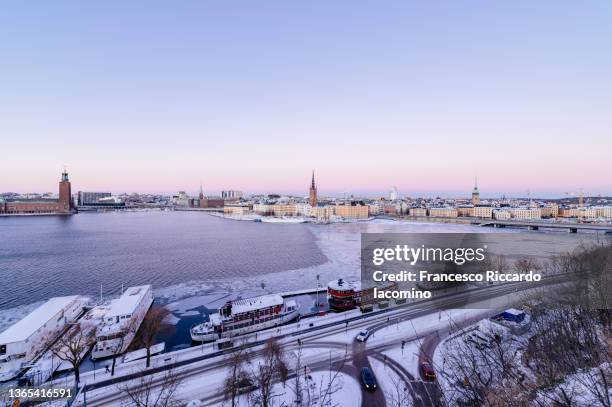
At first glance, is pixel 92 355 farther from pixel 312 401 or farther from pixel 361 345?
pixel 361 345

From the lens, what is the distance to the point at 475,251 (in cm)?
1234

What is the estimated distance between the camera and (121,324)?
9.55m

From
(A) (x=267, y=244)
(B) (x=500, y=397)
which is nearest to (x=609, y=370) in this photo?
(B) (x=500, y=397)

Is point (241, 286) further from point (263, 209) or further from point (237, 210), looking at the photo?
point (263, 209)

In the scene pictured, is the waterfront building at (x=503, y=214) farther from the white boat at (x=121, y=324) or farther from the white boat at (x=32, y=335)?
the white boat at (x=32, y=335)

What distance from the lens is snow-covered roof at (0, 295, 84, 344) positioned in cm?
846

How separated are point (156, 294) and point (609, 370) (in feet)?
49.3

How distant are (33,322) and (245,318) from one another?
6644 mm

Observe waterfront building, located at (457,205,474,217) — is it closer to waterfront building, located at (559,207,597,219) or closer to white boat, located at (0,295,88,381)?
waterfront building, located at (559,207,597,219)

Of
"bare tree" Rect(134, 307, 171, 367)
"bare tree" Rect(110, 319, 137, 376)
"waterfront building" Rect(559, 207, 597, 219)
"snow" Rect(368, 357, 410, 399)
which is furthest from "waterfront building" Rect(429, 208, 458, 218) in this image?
"bare tree" Rect(110, 319, 137, 376)

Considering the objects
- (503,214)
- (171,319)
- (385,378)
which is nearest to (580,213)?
(503,214)

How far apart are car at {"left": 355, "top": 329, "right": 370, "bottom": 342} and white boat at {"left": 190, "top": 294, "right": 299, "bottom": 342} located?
132 inches

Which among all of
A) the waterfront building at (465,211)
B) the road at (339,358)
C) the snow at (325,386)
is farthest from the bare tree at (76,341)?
the waterfront building at (465,211)

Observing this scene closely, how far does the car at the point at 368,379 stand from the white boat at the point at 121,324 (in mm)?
6530
